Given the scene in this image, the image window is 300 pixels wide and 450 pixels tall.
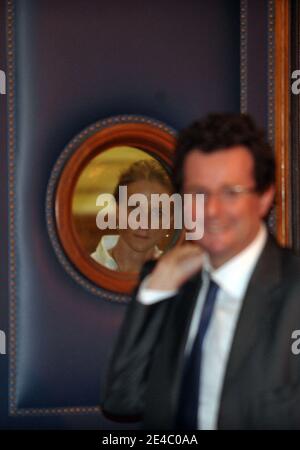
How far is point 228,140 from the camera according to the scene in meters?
1.59

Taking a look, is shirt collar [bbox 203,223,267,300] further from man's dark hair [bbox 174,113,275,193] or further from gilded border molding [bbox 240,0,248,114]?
gilded border molding [bbox 240,0,248,114]

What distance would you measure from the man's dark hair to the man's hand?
0.69 ft

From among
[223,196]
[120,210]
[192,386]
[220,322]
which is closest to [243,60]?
[120,210]

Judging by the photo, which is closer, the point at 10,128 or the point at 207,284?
the point at 207,284

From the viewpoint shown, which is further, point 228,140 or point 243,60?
point 243,60

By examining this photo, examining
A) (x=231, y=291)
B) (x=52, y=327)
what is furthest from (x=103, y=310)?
(x=231, y=291)

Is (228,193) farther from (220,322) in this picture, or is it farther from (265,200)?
(220,322)

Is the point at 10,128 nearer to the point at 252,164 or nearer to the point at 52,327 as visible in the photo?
the point at 52,327

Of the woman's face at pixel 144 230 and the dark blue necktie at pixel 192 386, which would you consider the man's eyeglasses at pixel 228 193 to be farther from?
the woman's face at pixel 144 230

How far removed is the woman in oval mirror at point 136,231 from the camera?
320cm

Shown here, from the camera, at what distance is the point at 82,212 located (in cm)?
314

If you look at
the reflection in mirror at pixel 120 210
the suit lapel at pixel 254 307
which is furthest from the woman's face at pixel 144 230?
the suit lapel at pixel 254 307

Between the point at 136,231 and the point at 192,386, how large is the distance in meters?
1.73

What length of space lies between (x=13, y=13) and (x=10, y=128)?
0.53 meters
